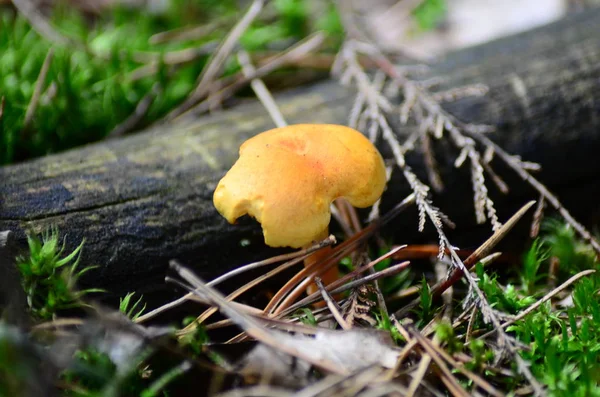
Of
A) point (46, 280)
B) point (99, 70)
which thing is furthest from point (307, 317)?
point (99, 70)

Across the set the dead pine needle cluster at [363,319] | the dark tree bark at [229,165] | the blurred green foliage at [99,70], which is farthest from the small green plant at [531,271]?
the blurred green foliage at [99,70]

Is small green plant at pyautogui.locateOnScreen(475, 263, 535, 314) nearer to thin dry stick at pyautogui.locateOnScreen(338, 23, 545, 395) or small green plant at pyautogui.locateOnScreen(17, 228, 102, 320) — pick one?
thin dry stick at pyautogui.locateOnScreen(338, 23, 545, 395)

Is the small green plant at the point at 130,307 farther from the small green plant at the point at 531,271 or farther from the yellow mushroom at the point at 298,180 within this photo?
the small green plant at the point at 531,271

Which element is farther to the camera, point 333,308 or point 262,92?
point 262,92

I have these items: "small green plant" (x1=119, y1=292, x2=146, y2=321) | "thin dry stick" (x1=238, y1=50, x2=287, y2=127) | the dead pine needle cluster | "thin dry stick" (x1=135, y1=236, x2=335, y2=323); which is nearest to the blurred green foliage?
"thin dry stick" (x1=238, y1=50, x2=287, y2=127)

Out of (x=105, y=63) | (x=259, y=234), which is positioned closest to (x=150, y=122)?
(x=105, y=63)

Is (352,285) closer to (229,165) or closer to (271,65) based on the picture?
(229,165)
